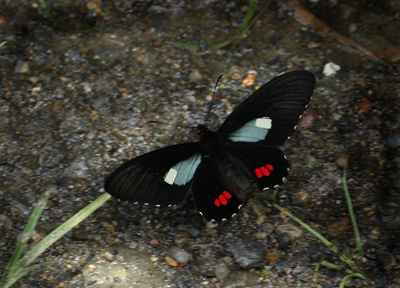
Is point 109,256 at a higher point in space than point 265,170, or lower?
lower

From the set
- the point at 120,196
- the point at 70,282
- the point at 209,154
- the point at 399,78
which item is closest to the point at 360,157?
the point at 399,78

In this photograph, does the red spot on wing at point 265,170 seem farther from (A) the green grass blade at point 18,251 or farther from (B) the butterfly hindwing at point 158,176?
(A) the green grass blade at point 18,251

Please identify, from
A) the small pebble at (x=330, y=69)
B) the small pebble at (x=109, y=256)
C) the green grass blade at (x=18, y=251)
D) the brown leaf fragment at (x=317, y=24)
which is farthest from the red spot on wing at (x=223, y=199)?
the brown leaf fragment at (x=317, y=24)

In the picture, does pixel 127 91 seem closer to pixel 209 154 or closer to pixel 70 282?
pixel 209 154

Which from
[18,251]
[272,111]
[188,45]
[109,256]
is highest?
[272,111]

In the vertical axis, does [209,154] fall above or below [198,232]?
above

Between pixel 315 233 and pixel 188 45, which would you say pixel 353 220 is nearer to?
pixel 315 233

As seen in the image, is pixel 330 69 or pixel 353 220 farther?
pixel 330 69

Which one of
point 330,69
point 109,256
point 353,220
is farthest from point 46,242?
point 330,69
